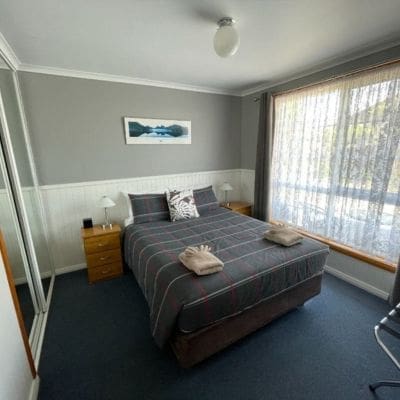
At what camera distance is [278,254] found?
Answer: 186 centimetres

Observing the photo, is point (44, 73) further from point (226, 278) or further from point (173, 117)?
point (226, 278)

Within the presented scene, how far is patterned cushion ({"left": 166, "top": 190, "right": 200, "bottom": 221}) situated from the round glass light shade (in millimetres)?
1746

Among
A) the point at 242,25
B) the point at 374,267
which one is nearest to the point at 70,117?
the point at 242,25

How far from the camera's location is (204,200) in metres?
3.25

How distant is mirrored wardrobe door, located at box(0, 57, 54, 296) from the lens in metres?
1.95

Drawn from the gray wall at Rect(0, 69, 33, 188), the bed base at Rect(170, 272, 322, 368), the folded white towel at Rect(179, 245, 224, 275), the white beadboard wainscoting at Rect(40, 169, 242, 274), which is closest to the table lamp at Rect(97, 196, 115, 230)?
the white beadboard wainscoting at Rect(40, 169, 242, 274)

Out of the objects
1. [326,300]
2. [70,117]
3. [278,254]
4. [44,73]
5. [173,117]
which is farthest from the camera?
[173,117]

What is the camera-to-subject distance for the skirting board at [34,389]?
1.32 metres

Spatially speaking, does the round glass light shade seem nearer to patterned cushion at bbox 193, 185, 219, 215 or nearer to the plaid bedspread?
the plaid bedspread

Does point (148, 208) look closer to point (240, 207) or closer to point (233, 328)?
point (240, 207)

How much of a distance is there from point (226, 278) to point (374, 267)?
5.81 feet

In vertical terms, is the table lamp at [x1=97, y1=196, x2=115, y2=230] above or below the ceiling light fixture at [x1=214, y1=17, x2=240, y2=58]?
below

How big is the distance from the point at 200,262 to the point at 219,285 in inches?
8.3

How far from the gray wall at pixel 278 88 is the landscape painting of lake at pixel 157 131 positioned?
3.42 feet
